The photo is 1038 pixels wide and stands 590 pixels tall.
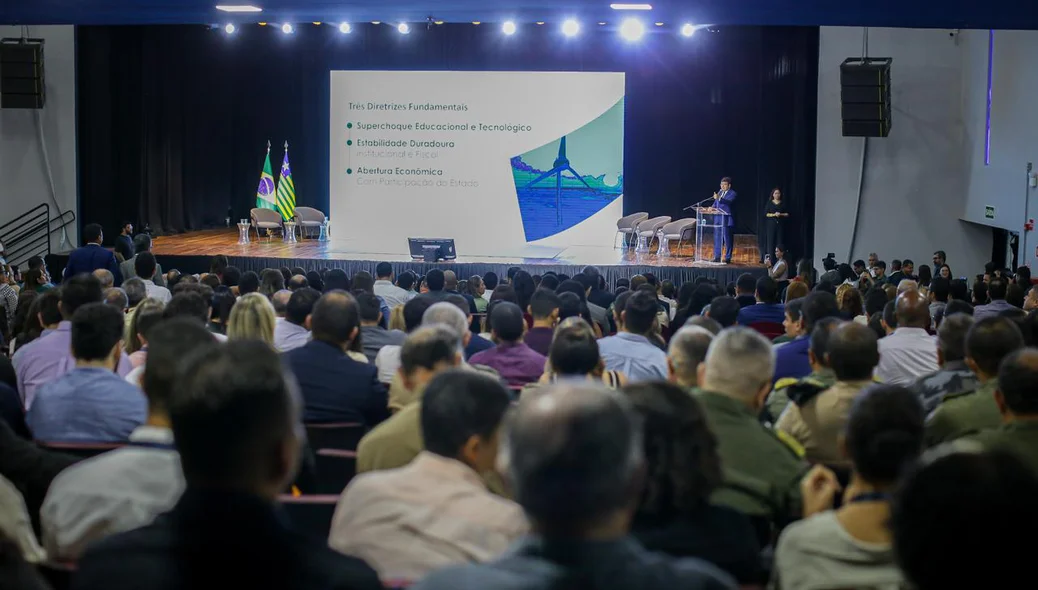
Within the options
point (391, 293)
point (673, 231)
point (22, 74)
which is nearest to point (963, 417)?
point (391, 293)

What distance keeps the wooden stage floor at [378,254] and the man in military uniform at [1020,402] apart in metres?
10.6

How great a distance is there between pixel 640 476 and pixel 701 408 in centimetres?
94

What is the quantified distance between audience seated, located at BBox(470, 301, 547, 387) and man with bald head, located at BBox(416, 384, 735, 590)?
3.55 metres

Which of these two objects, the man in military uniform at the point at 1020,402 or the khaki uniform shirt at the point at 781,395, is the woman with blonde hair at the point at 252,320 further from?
the man in military uniform at the point at 1020,402

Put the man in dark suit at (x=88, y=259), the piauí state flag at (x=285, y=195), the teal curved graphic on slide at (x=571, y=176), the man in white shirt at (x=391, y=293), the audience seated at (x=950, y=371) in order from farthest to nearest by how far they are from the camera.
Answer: the piauí state flag at (x=285, y=195) < the teal curved graphic on slide at (x=571, y=176) < the man in dark suit at (x=88, y=259) < the man in white shirt at (x=391, y=293) < the audience seated at (x=950, y=371)

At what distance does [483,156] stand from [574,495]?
14864mm

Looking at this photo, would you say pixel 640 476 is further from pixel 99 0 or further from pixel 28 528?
pixel 99 0

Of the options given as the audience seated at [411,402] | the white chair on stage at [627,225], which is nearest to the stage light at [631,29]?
the white chair on stage at [627,225]

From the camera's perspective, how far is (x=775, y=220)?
14352 millimetres

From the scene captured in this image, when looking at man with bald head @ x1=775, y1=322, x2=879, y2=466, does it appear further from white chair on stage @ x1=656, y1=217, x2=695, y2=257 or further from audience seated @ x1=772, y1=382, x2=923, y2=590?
white chair on stage @ x1=656, y1=217, x2=695, y2=257

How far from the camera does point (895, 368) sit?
5.46m

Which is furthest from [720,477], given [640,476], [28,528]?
[28,528]

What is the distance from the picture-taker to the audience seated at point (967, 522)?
4.48ft

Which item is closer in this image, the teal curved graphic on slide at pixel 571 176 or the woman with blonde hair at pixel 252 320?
the woman with blonde hair at pixel 252 320
